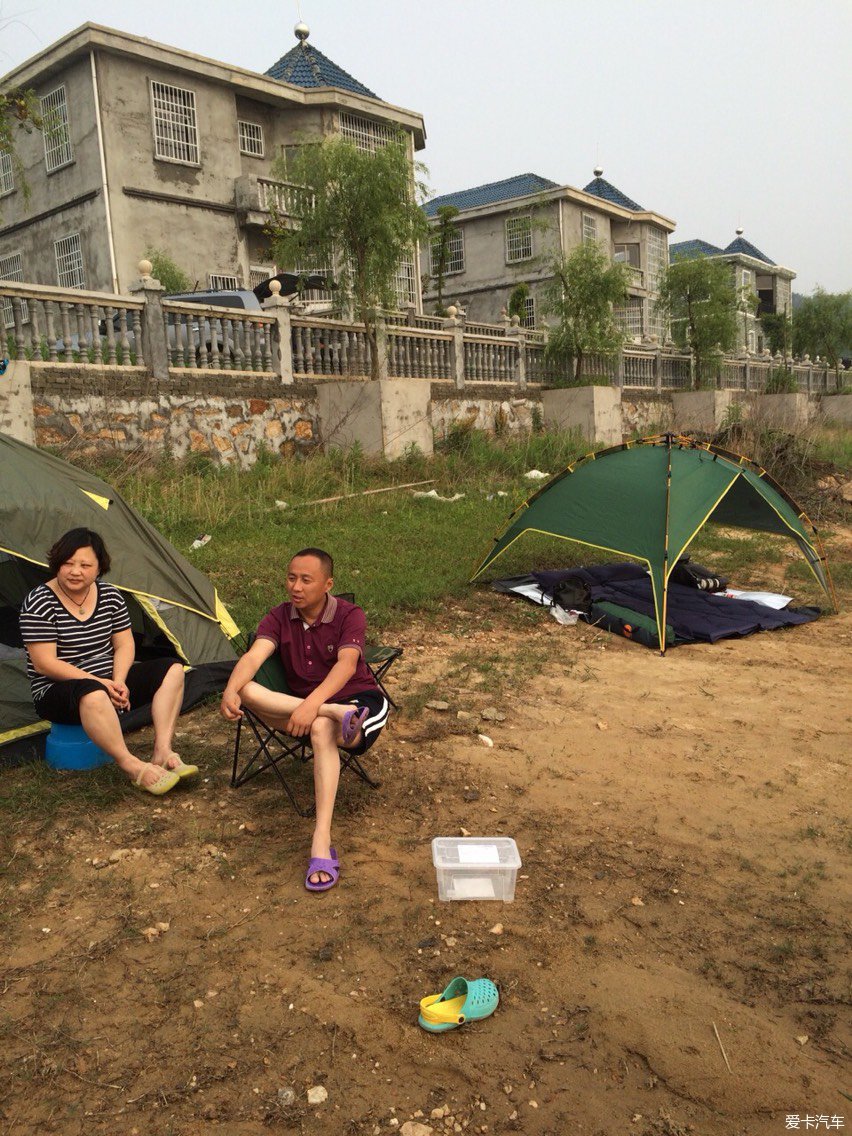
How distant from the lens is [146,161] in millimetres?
17000

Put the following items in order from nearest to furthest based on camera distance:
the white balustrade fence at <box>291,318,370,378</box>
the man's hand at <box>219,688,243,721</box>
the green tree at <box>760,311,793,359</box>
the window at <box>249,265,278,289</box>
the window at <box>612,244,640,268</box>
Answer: the man's hand at <box>219,688,243,721</box>, the white balustrade fence at <box>291,318,370,378</box>, the window at <box>249,265,278,289</box>, the window at <box>612,244,640,268</box>, the green tree at <box>760,311,793,359</box>

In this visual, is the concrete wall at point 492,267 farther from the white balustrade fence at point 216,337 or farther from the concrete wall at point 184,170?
the white balustrade fence at point 216,337

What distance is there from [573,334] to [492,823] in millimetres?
15307

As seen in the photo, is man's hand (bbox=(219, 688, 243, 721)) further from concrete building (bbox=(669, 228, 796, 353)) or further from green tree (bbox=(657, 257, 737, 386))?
concrete building (bbox=(669, 228, 796, 353))

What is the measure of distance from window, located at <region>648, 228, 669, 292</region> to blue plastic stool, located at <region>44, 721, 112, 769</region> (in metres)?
30.8

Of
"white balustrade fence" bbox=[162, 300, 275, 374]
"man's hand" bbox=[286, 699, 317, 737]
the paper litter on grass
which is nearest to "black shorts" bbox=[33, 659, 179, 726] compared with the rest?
"man's hand" bbox=[286, 699, 317, 737]

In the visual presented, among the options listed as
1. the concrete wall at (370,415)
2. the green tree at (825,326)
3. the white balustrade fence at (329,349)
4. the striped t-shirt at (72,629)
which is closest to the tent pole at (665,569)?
the striped t-shirt at (72,629)

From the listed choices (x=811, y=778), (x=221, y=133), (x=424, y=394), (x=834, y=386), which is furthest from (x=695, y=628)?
(x=834, y=386)

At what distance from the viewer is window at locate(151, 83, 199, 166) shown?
1708 cm

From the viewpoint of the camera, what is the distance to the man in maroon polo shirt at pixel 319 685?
11.7ft

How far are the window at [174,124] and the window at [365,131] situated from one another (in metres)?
3.71

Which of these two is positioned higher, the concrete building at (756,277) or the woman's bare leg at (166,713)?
the concrete building at (756,277)

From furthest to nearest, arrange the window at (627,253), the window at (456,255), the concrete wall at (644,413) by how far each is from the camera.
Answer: the window at (627,253), the window at (456,255), the concrete wall at (644,413)

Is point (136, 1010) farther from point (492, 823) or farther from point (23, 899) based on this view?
point (492, 823)
